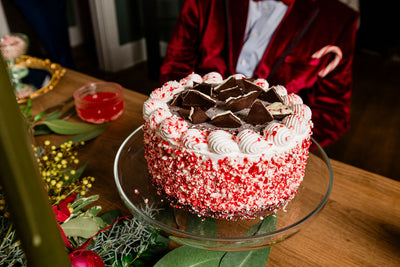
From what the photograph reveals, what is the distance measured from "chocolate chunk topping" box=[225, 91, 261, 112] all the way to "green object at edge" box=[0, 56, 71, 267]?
0.60 meters

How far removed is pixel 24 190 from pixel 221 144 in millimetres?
516

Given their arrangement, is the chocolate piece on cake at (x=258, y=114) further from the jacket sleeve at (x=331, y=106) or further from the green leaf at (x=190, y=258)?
the jacket sleeve at (x=331, y=106)

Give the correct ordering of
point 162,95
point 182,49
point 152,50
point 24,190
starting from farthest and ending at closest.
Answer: point 152,50 < point 182,49 < point 162,95 < point 24,190

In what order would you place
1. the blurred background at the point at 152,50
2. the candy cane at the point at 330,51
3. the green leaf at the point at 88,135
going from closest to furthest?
the green leaf at the point at 88,135 < the candy cane at the point at 330,51 < the blurred background at the point at 152,50

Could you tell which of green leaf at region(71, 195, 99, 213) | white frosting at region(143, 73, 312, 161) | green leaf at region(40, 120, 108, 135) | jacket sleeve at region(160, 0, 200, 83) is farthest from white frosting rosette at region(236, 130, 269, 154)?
jacket sleeve at region(160, 0, 200, 83)

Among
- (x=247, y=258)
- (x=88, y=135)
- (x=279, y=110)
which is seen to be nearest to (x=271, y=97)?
(x=279, y=110)

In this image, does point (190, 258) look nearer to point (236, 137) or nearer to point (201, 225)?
point (201, 225)

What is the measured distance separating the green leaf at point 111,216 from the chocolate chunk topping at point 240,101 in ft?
1.27

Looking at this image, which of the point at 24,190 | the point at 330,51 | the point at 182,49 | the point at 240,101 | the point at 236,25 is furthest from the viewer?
the point at 182,49

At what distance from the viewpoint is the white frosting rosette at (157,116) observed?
30.0 inches

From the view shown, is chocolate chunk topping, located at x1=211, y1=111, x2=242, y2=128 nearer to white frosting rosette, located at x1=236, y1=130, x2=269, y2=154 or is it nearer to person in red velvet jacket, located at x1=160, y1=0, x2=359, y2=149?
white frosting rosette, located at x1=236, y1=130, x2=269, y2=154

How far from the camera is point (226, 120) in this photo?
72cm

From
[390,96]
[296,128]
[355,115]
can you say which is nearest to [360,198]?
[296,128]

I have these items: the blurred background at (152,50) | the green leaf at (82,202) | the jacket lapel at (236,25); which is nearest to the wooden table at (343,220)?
the green leaf at (82,202)
